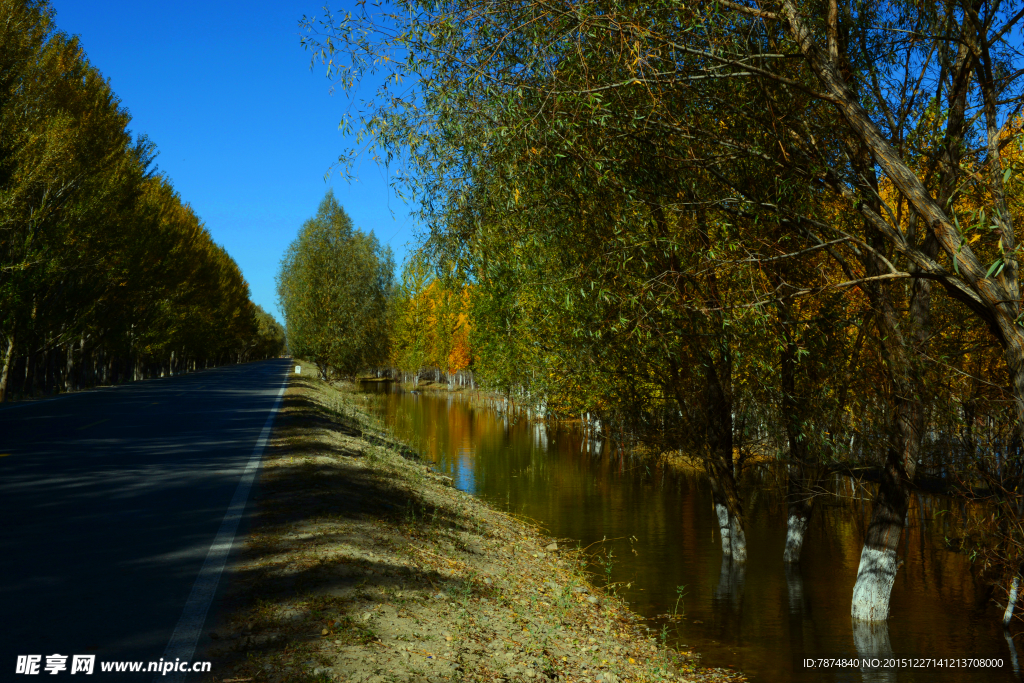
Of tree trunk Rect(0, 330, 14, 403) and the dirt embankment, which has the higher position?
tree trunk Rect(0, 330, 14, 403)

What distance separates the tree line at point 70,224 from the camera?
2725 cm

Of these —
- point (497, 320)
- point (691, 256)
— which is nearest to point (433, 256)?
point (691, 256)

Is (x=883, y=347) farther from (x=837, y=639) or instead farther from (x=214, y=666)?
(x=214, y=666)

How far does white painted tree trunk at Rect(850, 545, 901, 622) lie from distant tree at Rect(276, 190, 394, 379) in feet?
166

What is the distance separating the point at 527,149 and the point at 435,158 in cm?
182

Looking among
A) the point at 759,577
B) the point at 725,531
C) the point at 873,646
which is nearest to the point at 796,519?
the point at 725,531

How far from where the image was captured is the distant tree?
58812mm

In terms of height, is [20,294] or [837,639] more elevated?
[20,294]

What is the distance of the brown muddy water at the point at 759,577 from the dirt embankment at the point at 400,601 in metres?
1.29

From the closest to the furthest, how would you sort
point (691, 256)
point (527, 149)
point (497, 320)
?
point (527, 149), point (691, 256), point (497, 320)

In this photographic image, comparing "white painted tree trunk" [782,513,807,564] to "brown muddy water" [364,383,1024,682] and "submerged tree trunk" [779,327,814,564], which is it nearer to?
"submerged tree trunk" [779,327,814,564]

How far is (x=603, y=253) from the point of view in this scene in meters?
11.1

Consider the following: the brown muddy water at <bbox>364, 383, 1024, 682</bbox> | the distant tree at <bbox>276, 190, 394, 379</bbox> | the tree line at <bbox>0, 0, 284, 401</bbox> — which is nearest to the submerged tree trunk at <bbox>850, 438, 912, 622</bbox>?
the brown muddy water at <bbox>364, 383, 1024, 682</bbox>

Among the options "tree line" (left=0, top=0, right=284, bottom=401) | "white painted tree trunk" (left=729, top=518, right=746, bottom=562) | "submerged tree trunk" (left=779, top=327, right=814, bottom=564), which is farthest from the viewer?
"tree line" (left=0, top=0, right=284, bottom=401)
